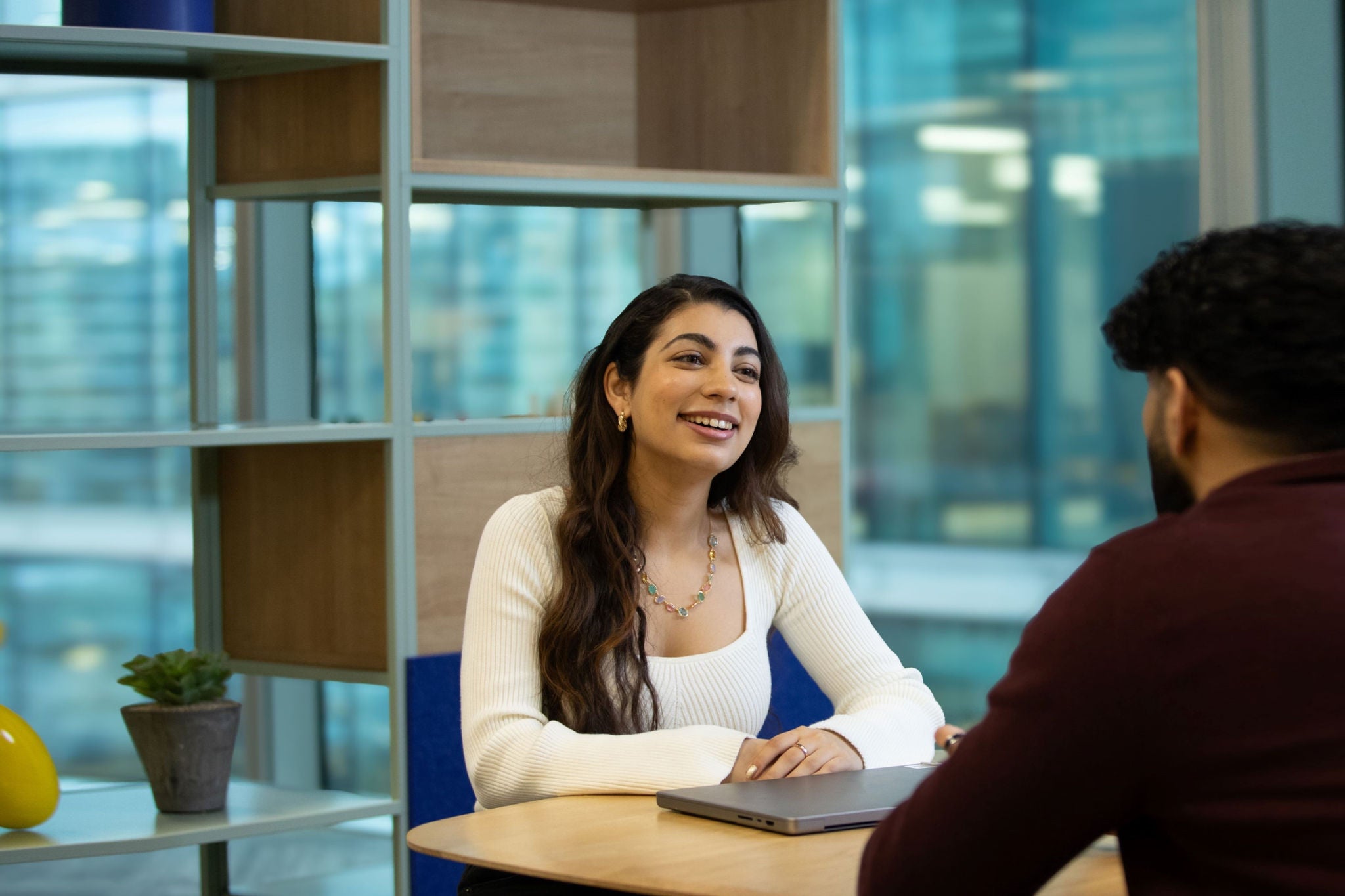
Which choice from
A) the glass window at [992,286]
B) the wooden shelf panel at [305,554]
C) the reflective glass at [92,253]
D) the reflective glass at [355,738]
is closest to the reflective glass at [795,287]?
the glass window at [992,286]

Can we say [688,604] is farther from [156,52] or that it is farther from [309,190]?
[156,52]

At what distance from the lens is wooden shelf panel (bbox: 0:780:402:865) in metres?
2.35

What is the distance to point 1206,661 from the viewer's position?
1.01m

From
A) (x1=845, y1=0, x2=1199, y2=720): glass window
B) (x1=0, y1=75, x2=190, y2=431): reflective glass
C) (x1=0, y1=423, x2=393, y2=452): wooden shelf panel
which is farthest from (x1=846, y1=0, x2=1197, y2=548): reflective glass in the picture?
(x1=0, y1=423, x2=393, y2=452): wooden shelf panel

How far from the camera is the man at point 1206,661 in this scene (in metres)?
1.00

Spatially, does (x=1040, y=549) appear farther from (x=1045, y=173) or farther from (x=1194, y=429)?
(x=1194, y=429)

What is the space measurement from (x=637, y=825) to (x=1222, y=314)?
81cm

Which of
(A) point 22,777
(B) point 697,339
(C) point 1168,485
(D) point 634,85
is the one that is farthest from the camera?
(D) point 634,85

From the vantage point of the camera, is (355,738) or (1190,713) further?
(355,738)

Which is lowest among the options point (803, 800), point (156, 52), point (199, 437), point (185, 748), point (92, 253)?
point (185, 748)

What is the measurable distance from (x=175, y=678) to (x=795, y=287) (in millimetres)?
2608

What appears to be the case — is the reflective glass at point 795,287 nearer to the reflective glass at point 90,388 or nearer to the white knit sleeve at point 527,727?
the reflective glass at point 90,388

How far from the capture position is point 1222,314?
1.07 m

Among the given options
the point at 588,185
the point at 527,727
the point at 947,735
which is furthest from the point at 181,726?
the point at 947,735
